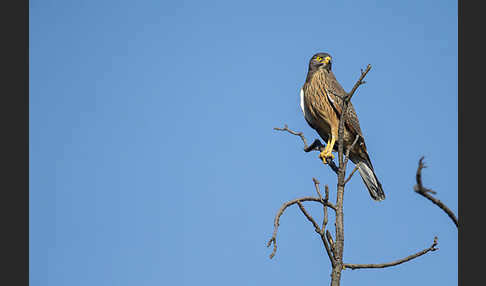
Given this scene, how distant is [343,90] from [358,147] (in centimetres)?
103

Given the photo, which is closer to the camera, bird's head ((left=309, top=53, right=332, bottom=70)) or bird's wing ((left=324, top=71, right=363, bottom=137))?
bird's wing ((left=324, top=71, right=363, bottom=137))

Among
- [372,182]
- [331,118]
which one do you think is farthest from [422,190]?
[372,182]

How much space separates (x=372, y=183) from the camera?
26.0 ft

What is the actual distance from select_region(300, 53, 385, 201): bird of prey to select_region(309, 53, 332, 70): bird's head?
0.24 m

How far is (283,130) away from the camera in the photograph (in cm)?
498

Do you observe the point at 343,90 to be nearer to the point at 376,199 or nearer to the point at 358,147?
the point at 358,147

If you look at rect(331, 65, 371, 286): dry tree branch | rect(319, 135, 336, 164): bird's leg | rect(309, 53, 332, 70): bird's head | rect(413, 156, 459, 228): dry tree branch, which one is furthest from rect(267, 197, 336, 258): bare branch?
rect(309, 53, 332, 70): bird's head

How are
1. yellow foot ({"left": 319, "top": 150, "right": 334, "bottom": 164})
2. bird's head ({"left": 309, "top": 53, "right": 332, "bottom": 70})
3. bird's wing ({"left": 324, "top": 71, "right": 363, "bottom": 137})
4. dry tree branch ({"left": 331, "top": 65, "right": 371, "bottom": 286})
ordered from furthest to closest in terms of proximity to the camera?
bird's head ({"left": 309, "top": 53, "right": 332, "bottom": 70}) < bird's wing ({"left": 324, "top": 71, "right": 363, "bottom": 137}) < yellow foot ({"left": 319, "top": 150, "right": 334, "bottom": 164}) < dry tree branch ({"left": 331, "top": 65, "right": 371, "bottom": 286})

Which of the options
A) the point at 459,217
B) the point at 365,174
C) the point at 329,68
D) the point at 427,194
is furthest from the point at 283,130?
the point at 329,68

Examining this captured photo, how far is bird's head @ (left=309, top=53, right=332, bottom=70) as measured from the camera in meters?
8.63

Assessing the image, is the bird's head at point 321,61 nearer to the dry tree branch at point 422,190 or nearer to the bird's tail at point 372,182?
the bird's tail at point 372,182

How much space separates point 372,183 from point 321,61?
225 centimetres

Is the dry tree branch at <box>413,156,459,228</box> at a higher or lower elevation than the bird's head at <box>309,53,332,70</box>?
lower

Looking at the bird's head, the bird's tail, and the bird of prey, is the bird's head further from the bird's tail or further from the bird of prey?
the bird's tail
